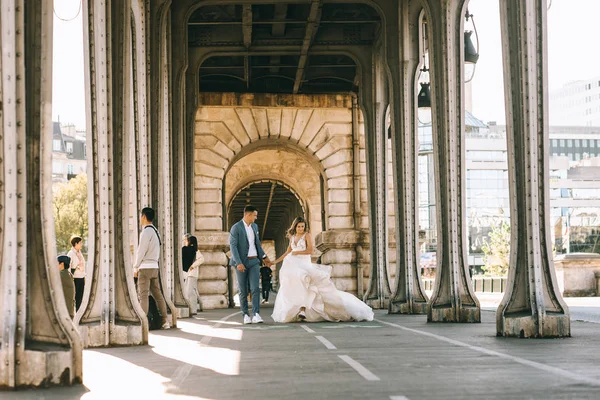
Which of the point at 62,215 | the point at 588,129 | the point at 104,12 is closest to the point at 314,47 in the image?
the point at 104,12

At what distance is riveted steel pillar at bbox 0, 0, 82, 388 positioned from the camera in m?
8.02

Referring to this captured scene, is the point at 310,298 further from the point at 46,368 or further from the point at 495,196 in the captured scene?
the point at 495,196

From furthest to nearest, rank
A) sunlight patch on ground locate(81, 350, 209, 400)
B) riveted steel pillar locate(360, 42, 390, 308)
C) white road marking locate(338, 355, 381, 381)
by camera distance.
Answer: riveted steel pillar locate(360, 42, 390, 308) < white road marking locate(338, 355, 381, 381) < sunlight patch on ground locate(81, 350, 209, 400)

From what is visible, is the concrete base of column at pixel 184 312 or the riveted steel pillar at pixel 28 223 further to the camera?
the concrete base of column at pixel 184 312

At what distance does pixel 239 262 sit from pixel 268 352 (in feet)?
21.7

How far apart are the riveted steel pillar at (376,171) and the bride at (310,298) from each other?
8.23 metres

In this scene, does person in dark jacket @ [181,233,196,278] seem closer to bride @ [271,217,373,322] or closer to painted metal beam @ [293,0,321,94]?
bride @ [271,217,373,322]

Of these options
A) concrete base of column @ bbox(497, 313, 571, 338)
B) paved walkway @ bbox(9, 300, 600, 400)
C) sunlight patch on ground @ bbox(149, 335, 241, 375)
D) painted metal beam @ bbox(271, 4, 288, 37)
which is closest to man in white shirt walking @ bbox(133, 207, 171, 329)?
paved walkway @ bbox(9, 300, 600, 400)

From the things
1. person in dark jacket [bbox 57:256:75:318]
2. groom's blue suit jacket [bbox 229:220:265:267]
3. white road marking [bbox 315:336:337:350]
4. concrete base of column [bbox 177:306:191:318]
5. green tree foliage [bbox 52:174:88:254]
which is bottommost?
concrete base of column [bbox 177:306:191:318]

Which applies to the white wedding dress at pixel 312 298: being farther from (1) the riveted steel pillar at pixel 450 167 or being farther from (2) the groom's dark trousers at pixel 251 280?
(1) the riveted steel pillar at pixel 450 167

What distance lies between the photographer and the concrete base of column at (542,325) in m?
12.6

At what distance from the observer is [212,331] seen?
15969 mm

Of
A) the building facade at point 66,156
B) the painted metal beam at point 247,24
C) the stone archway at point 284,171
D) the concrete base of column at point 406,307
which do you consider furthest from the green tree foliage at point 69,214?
the concrete base of column at point 406,307

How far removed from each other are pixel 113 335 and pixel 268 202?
44.7m
